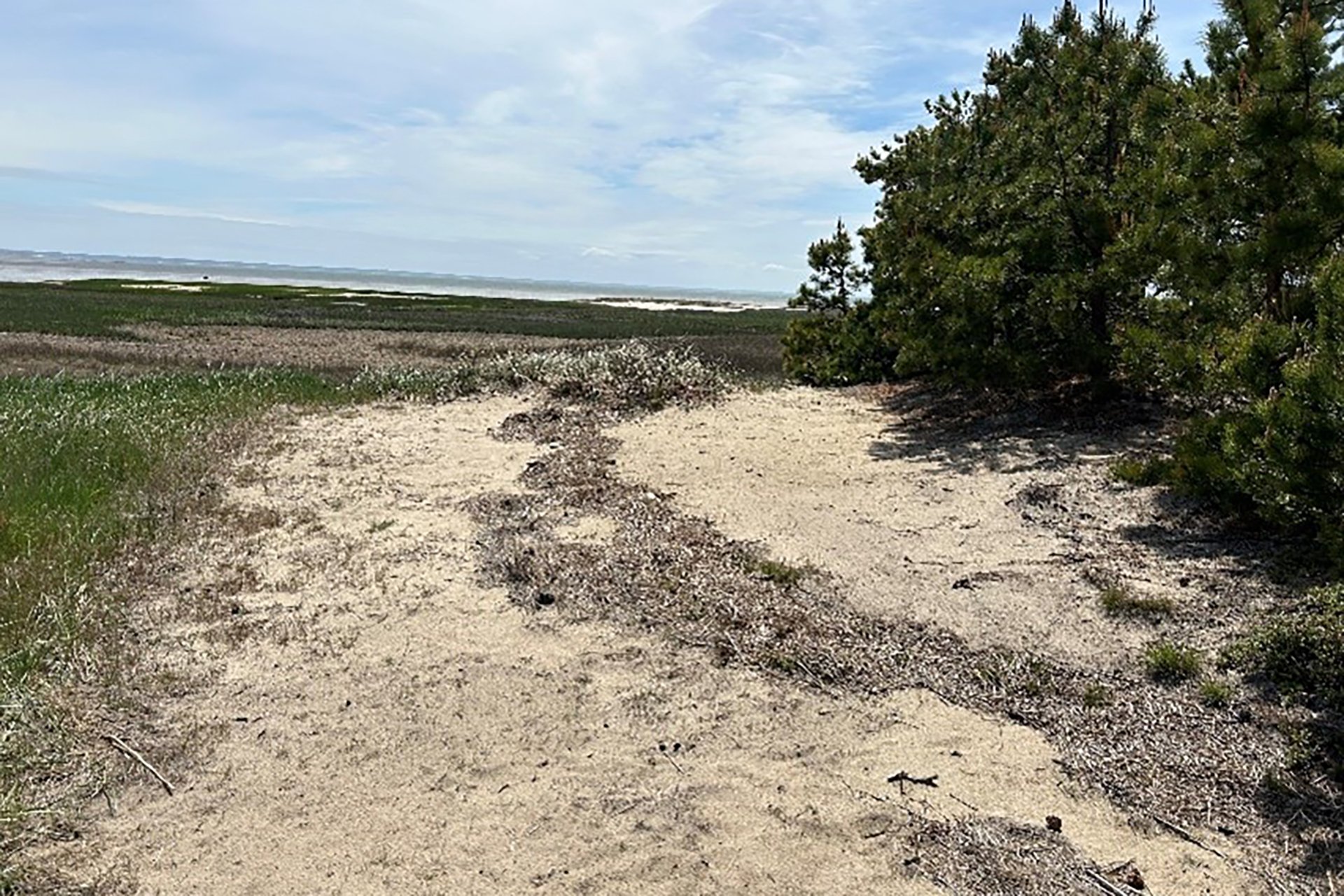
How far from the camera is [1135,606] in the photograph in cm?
598

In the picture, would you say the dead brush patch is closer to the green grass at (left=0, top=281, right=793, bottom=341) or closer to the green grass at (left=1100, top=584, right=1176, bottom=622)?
the green grass at (left=1100, top=584, right=1176, bottom=622)


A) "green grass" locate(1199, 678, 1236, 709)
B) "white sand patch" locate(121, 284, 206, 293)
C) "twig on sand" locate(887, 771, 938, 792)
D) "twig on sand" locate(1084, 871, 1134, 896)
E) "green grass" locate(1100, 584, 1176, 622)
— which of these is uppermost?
"white sand patch" locate(121, 284, 206, 293)

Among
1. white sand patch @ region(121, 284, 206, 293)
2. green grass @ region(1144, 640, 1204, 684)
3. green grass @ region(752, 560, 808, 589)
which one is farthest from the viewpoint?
white sand patch @ region(121, 284, 206, 293)

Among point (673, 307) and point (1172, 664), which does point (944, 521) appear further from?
point (673, 307)

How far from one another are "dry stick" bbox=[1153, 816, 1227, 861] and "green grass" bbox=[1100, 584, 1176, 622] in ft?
6.40

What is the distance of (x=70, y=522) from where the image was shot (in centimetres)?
825

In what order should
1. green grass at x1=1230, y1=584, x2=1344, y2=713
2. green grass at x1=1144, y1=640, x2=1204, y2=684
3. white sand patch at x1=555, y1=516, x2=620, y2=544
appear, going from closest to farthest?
green grass at x1=1230, y1=584, x2=1344, y2=713 → green grass at x1=1144, y1=640, x2=1204, y2=684 → white sand patch at x1=555, y1=516, x2=620, y2=544

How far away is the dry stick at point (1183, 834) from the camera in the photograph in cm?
390

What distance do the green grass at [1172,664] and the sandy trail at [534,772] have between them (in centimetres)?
88

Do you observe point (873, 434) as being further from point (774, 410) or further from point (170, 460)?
point (170, 460)

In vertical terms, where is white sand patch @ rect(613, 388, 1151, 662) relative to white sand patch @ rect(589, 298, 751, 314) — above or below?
below

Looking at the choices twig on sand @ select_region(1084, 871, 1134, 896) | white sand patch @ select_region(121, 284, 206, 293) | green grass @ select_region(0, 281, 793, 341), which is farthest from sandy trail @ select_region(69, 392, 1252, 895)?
white sand patch @ select_region(121, 284, 206, 293)

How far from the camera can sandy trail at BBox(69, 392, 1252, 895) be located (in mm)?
3881

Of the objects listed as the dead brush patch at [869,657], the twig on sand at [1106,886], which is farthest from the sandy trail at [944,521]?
the twig on sand at [1106,886]
